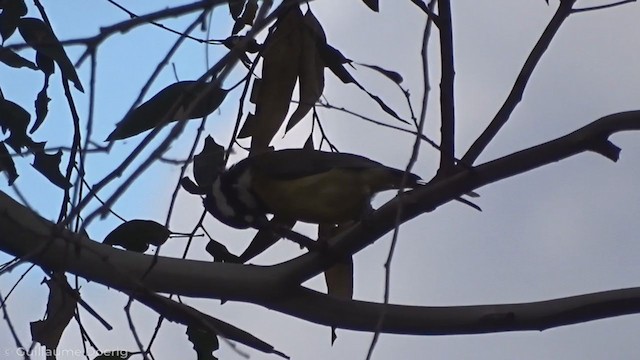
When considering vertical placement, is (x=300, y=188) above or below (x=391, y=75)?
above

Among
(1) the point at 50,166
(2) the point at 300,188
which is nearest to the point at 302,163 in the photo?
(2) the point at 300,188

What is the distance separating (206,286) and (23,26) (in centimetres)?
72

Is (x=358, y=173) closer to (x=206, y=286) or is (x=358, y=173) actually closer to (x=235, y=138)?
(x=235, y=138)

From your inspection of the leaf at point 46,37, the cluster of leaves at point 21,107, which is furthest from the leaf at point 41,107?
the leaf at point 46,37

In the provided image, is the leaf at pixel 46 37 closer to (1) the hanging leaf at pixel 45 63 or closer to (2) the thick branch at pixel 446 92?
(1) the hanging leaf at pixel 45 63

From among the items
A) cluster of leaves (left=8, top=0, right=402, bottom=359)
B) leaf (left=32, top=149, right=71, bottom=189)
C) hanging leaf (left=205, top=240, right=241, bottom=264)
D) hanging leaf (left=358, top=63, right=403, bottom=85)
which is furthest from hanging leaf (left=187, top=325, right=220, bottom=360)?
hanging leaf (left=358, top=63, right=403, bottom=85)

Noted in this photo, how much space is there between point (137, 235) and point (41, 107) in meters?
0.36

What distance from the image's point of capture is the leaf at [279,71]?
1.73 metres

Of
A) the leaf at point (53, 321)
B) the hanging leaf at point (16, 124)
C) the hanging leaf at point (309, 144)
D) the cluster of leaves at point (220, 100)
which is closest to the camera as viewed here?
the leaf at point (53, 321)

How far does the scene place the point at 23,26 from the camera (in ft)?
5.89

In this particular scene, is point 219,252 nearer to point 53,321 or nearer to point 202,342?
point 202,342

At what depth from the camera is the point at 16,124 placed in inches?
69.8

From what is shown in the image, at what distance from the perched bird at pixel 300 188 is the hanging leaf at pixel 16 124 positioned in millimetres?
339

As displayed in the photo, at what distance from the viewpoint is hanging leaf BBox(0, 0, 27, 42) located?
1.79 m
